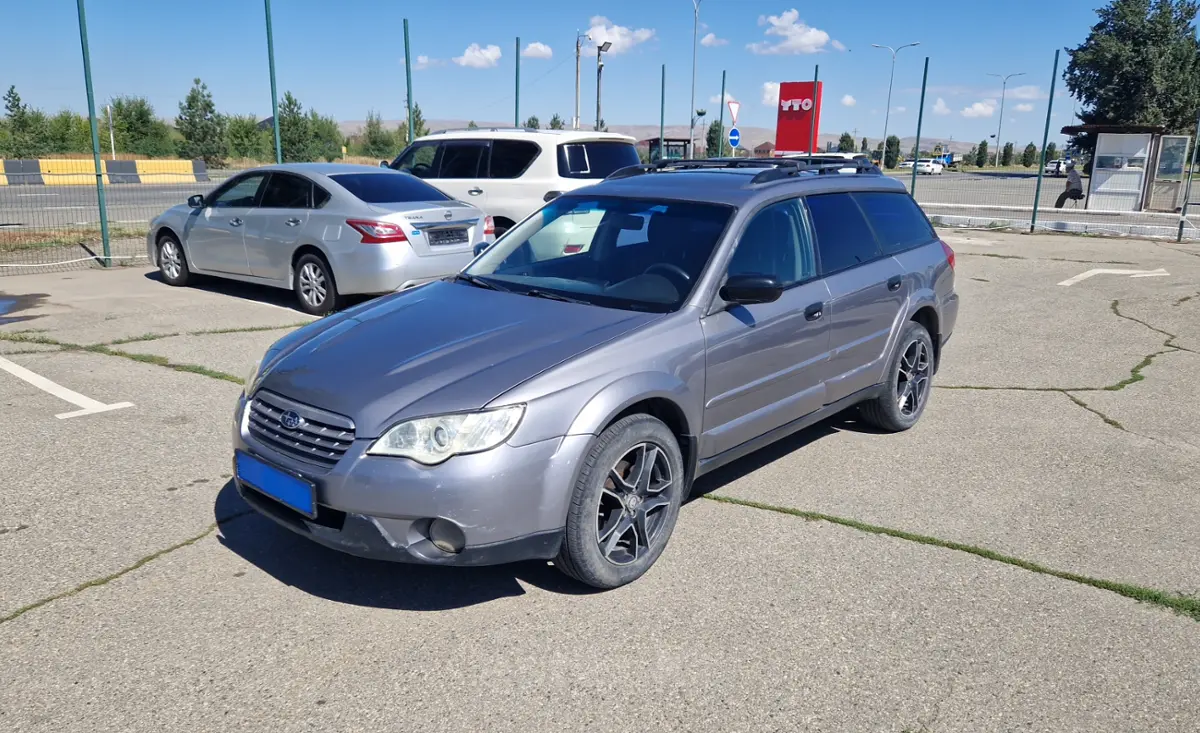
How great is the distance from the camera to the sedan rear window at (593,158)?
37.4ft

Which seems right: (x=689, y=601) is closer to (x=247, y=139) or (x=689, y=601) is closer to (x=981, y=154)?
(x=247, y=139)

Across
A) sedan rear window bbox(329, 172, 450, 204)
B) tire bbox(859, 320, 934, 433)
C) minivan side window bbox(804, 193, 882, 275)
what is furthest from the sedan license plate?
sedan rear window bbox(329, 172, 450, 204)

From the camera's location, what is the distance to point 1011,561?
3980 millimetres

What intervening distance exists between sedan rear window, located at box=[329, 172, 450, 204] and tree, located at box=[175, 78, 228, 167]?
4432cm

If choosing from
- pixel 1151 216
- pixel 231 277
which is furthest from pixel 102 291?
pixel 1151 216

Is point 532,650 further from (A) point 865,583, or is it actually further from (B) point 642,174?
(B) point 642,174

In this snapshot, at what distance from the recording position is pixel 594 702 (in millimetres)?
2934

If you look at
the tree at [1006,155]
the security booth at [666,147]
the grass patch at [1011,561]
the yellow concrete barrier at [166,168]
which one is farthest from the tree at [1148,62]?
the grass patch at [1011,561]

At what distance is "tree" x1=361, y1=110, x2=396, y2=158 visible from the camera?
56.4 meters

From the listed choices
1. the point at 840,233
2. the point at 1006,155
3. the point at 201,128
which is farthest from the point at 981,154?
the point at 840,233

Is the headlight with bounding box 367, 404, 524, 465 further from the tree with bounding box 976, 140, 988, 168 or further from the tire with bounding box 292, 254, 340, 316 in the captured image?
the tree with bounding box 976, 140, 988, 168

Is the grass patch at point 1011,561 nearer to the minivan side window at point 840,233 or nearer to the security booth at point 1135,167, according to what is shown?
the minivan side window at point 840,233

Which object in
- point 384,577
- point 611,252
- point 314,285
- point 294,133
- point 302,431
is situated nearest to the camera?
point 302,431

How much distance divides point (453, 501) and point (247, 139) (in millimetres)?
59707
